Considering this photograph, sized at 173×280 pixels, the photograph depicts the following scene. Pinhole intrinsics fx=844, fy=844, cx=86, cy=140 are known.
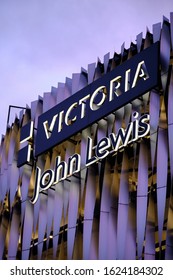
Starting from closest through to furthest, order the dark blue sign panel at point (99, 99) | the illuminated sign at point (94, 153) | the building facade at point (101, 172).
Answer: the building facade at point (101, 172), the illuminated sign at point (94, 153), the dark blue sign panel at point (99, 99)

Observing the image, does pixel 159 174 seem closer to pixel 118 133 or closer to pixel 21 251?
pixel 118 133

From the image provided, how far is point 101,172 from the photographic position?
37.8 meters

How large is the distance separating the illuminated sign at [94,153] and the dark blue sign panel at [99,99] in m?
1.10

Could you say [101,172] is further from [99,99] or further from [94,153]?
[99,99]

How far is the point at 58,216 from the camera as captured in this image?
3991 cm

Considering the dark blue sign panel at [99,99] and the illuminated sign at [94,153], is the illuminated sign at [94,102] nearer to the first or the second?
the dark blue sign panel at [99,99]

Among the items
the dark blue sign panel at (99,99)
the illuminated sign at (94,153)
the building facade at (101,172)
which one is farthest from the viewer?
the dark blue sign panel at (99,99)

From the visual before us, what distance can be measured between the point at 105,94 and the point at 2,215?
32.3 feet

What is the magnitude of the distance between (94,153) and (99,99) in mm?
2608

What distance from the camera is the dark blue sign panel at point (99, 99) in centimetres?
3650

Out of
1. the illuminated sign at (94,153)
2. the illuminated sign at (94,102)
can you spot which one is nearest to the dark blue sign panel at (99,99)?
the illuminated sign at (94,102)

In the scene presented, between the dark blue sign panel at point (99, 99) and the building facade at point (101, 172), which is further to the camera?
the dark blue sign panel at point (99, 99)
